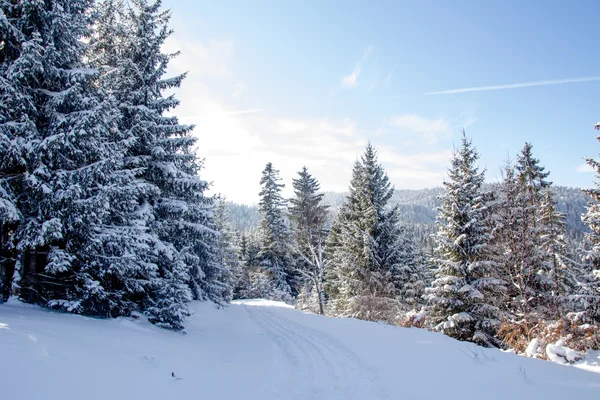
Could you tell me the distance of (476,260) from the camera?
1633 centimetres

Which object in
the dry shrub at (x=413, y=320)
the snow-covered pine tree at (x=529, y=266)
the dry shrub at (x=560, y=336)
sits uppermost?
the snow-covered pine tree at (x=529, y=266)

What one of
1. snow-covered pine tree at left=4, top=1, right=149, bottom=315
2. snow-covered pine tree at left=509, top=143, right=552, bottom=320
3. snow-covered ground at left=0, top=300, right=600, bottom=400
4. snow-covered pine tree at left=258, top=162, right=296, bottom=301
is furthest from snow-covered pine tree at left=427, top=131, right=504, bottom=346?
snow-covered pine tree at left=258, top=162, right=296, bottom=301

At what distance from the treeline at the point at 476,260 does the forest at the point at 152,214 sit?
10cm

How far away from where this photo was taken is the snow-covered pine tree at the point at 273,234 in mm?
39781

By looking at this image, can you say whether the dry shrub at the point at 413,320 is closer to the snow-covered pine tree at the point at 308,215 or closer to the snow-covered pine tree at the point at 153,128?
the snow-covered pine tree at the point at 308,215

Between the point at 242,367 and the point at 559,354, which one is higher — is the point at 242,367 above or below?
below

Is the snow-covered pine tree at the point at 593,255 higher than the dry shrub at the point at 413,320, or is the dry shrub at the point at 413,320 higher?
the snow-covered pine tree at the point at 593,255

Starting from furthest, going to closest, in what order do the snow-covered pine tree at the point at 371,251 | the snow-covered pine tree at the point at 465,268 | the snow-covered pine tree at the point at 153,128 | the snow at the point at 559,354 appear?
the snow-covered pine tree at the point at 371,251
the snow-covered pine tree at the point at 465,268
the snow-covered pine tree at the point at 153,128
the snow at the point at 559,354

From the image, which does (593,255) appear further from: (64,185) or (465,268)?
(64,185)

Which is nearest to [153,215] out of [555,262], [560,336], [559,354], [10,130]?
[10,130]

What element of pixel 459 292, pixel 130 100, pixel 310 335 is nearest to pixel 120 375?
pixel 310 335

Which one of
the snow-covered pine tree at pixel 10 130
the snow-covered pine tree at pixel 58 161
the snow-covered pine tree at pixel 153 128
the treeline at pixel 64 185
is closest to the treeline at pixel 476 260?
the snow-covered pine tree at pixel 153 128

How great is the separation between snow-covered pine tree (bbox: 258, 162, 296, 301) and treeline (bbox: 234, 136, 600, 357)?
16.0 metres

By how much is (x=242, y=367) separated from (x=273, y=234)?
33236 millimetres
